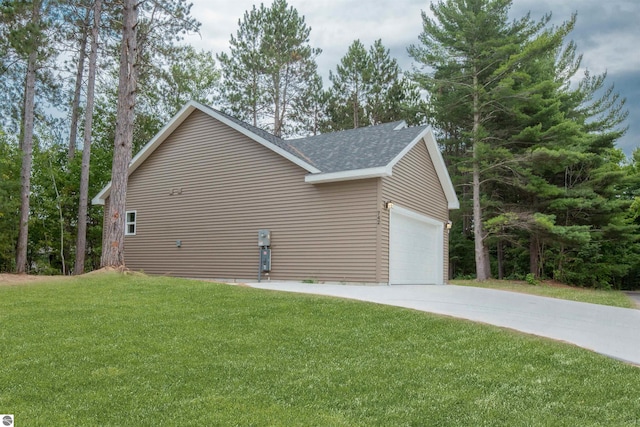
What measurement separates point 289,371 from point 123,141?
29.5ft

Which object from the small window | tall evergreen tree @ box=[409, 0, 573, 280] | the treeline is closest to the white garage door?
the treeline

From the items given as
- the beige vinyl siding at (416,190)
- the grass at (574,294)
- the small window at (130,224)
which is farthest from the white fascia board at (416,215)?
the small window at (130,224)

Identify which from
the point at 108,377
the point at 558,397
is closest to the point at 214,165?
the point at 108,377

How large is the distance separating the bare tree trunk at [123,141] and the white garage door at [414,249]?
6431mm

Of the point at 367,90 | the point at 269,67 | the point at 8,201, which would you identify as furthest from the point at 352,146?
the point at 367,90

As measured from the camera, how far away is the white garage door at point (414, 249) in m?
12.4

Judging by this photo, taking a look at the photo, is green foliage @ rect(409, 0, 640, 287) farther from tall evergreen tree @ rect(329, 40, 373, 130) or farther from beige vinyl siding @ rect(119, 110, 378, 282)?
beige vinyl siding @ rect(119, 110, 378, 282)

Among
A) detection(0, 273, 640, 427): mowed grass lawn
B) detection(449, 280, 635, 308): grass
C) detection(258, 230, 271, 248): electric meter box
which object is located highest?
detection(258, 230, 271, 248): electric meter box

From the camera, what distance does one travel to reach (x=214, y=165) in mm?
14305

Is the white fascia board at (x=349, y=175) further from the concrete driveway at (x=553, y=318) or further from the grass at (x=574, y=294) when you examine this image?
the grass at (x=574, y=294)

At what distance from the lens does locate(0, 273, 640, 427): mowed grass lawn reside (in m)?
3.44

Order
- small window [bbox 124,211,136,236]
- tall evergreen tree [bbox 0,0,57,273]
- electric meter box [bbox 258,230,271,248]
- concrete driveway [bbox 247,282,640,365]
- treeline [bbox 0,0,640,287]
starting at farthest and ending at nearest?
treeline [bbox 0,0,640,287] → small window [bbox 124,211,136,236] → tall evergreen tree [bbox 0,0,57,273] → electric meter box [bbox 258,230,271,248] → concrete driveway [bbox 247,282,640,365]

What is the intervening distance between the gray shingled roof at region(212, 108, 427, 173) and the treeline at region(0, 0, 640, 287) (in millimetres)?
4494

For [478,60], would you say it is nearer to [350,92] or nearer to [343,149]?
[343,149]
